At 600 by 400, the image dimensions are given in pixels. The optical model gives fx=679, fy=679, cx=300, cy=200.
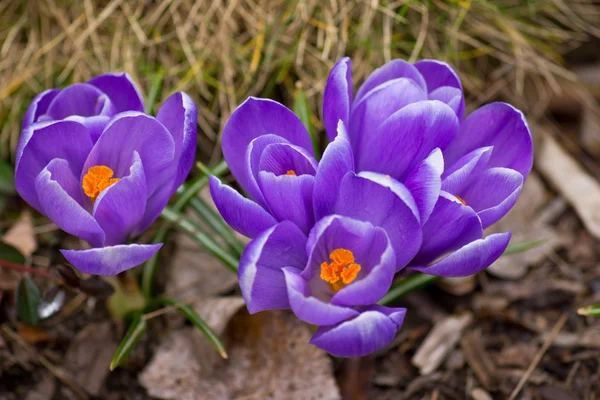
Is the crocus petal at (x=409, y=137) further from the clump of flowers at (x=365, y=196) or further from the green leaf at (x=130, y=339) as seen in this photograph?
the green leaf at (x=130, y=339)

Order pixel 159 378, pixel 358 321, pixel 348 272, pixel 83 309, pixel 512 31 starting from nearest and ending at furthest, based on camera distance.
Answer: pixel 358 321, pixel 348 272, pixel 159 378, pixel 83 309, pixel 512 31

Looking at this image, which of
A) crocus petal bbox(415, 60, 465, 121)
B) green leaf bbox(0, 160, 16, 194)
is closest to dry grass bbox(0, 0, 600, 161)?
green leaf bbox(0, 160, 16, 194)

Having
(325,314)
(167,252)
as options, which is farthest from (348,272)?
(167,252)

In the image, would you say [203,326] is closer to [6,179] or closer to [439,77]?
[439,77]

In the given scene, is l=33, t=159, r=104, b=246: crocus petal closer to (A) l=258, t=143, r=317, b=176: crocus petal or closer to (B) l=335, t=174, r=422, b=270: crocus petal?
(A) l=258, t=143, r=317, b=176: crocus petal

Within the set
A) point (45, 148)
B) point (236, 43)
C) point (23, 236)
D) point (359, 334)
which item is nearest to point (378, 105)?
point (359, 334)

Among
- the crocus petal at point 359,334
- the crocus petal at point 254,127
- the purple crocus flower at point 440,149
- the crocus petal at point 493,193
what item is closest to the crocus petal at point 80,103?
the crocus petal at point 254,127

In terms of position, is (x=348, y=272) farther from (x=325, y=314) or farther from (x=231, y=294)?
(x=231, y=294)
